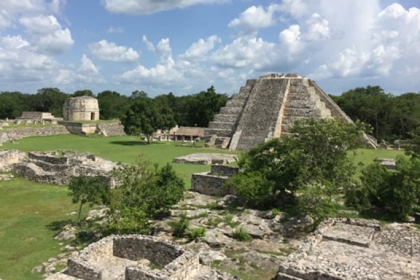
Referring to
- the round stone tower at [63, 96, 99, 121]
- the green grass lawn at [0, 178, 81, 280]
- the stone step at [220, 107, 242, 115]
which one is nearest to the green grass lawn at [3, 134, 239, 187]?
the green grass lawn at [0, 178, 81, 280]

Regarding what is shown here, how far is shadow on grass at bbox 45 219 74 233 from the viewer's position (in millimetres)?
16528

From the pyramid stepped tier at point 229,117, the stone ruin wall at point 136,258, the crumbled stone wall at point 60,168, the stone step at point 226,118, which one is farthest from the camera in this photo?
the stone step at point 226,118

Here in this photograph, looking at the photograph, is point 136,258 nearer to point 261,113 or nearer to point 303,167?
point 303,167

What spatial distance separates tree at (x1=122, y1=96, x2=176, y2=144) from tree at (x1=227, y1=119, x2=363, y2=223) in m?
27.3

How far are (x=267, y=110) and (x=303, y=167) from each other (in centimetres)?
2756

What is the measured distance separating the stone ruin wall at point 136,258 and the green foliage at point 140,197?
4.03 ft

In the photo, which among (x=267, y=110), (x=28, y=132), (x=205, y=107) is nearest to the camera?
(x=267, y=110)

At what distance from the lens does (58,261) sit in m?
13.1

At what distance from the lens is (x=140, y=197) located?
16.1 metres

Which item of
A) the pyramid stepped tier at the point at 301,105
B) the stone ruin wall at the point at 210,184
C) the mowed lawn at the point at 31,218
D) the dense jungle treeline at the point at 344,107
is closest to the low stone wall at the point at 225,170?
the stone ruin wall at the point at 210,184

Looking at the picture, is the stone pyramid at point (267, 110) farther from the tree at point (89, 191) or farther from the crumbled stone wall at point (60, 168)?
the tree at point (89, 191)

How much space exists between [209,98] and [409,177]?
159 ft

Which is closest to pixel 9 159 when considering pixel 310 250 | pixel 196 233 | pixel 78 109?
pixel 196 233

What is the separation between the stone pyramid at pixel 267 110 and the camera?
140ft
